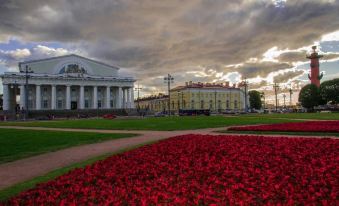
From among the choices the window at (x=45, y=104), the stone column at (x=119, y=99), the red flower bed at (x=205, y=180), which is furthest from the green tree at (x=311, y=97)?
the red flower bed at (x=205, y=180)

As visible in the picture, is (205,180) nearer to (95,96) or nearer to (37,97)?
(37,97)

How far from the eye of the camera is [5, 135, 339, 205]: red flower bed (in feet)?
21.2

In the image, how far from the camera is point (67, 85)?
318 feet

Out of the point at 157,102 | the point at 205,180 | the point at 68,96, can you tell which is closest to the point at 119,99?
the point at 68,96

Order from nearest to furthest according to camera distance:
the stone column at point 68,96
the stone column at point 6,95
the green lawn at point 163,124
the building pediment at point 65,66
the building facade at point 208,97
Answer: the green lawn at point 163,124, the stone column at point 6,95, the stone column at point 68,96, the building pediment at point 65,66, the building facade at point 208,97

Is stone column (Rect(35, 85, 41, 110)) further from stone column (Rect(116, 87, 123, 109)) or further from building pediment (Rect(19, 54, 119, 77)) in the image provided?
stone column (Rect(116, 87, 123, 109))

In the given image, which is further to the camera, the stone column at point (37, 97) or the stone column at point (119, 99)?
the stone column at point (119, 99)

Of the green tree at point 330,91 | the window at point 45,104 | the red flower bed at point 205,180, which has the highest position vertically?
the green tree at point 330,91

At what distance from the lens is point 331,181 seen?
725cm

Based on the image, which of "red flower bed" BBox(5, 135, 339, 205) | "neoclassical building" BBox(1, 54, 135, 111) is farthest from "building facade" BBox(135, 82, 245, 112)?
"red flower bed" BBox(5, 135, 339, 205)

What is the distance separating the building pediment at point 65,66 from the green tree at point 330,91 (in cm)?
6755

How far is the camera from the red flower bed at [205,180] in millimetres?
6469

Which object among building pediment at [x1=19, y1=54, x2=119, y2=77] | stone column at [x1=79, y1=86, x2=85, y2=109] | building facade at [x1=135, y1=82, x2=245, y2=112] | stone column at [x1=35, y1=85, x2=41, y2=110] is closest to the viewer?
stone column at [x1=35, y1=85, x2=41, y2=110]

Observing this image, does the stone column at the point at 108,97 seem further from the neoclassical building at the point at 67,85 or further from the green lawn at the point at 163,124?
the green lawn at the point at 163,124
